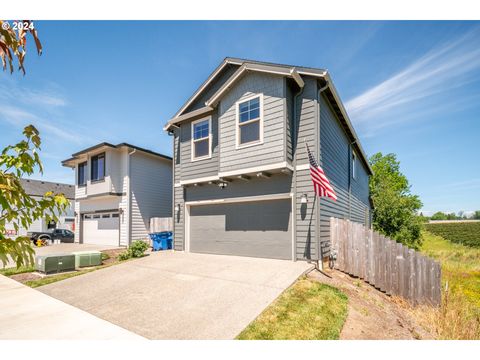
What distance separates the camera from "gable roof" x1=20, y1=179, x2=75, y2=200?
102ft

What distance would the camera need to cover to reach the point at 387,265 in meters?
8.02

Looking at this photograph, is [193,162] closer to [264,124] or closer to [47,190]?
[264,124]

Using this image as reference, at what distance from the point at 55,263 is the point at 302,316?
8852 millimetres

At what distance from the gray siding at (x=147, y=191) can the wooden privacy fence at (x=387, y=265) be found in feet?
41.5

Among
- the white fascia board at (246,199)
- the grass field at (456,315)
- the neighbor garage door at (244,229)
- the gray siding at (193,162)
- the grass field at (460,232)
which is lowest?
the grass field at (460,232)

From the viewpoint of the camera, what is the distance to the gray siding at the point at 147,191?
1698 cm

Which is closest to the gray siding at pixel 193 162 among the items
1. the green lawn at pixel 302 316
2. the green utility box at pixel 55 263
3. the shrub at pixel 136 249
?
the shrub at pixel 136 249

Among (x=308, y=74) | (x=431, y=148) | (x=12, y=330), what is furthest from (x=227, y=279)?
(x=431, y=148)

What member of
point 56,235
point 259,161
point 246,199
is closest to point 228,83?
point 259,161

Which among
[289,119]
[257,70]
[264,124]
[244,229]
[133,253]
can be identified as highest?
[257,70]

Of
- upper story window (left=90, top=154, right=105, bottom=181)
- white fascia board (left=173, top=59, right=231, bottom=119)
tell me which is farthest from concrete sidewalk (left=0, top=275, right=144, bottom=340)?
upper story window (left=90, top=154, right=105, bottom=181)

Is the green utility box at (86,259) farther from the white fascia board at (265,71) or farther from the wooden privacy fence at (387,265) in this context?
the wooden privacy fence at (387,265)

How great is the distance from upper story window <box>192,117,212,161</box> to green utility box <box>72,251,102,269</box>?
5611mm

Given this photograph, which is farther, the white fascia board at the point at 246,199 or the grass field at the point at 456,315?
the white fascia board at the point at 246,199
